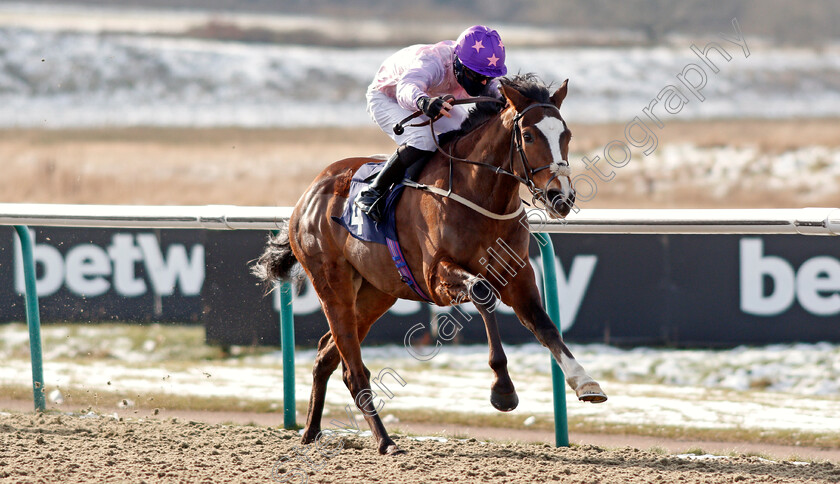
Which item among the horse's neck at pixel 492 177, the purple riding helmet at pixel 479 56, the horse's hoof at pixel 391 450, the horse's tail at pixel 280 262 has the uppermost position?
the purple riding helmet at pixel 479 56

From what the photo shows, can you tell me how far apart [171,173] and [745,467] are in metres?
15.3

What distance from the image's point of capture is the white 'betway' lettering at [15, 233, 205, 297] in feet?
19.9

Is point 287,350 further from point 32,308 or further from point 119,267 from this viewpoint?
point 119,267

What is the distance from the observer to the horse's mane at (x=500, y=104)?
3.63 meters

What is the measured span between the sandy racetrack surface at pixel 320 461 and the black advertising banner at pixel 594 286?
1227 mm

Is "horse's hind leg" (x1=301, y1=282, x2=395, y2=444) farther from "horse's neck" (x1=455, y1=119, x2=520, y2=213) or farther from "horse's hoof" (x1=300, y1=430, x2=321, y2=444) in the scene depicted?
"horse's neck" (x1=455, y1=119, x2=520, y2=213)

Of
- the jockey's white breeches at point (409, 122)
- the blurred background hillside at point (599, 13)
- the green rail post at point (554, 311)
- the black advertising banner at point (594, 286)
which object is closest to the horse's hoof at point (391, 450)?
the green rail post at point (554, 311)

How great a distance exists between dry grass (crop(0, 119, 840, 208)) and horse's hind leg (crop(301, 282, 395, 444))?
10.1 m

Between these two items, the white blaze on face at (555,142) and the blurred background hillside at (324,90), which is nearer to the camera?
the white blaze on face at (555,142)

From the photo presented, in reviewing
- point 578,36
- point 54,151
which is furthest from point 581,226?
point 578,36

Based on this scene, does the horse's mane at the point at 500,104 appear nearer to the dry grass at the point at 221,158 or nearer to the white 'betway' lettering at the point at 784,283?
the white 'betway' lettering at the point at 784,283

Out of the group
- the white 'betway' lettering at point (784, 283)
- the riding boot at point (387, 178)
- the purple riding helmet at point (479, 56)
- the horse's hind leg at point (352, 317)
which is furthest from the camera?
the white 'betway' lettering at point (784, 283)

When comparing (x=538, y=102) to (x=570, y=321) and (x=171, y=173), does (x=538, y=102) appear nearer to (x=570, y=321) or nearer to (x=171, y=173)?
(x=570, y=321)

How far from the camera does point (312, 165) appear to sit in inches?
723
